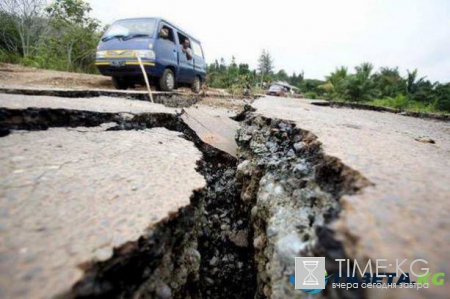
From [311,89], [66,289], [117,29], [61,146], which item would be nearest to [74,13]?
[117,29]

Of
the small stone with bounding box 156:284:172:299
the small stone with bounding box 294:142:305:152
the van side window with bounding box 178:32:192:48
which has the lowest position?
the small stone with bounding box 156:284:172:299

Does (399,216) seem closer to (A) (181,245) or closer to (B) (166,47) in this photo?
(A) (181,245)

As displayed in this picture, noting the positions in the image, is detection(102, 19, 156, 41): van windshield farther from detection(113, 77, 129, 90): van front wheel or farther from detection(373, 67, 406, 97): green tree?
detection(373, 67, 406, 97): green tree

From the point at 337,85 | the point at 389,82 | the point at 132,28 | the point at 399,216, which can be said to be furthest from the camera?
the point at 389,82

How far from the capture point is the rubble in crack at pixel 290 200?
81cm

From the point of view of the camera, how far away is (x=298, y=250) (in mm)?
821

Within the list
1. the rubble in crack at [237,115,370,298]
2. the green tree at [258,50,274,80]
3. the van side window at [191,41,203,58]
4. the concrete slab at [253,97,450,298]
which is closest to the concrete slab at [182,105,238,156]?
the rubble in crack at [237,115,370,298]

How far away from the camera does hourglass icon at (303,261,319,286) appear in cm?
68

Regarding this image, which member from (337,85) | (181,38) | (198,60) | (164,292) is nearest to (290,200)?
(164,292)

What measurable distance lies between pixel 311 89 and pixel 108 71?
3121 centimetres

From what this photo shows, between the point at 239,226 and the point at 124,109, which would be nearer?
the point at 239,226

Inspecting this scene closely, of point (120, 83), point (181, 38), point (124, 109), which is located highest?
point (181, 38)

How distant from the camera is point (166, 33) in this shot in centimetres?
504

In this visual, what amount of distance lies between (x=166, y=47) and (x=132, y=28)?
716mm
